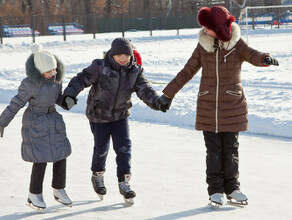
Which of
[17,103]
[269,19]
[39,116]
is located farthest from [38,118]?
[269,19]

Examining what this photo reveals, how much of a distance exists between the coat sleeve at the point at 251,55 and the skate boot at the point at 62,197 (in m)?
1.48

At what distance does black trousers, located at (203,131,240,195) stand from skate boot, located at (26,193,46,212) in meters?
1.10

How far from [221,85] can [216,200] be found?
2.43ft

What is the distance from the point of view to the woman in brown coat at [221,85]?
11.7 feet

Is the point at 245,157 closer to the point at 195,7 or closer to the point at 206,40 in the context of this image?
the point at 206,40

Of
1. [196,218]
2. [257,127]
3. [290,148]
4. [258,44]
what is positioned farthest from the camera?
[258,44]

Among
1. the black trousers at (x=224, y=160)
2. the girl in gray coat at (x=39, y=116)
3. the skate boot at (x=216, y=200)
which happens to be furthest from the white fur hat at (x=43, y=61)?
the skate boot at (x=216, y=200)

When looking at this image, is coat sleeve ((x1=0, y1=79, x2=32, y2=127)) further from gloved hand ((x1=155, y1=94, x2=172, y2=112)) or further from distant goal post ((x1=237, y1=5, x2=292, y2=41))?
distant goal post ((x1=237, y1=5, x2=292, y2=41))

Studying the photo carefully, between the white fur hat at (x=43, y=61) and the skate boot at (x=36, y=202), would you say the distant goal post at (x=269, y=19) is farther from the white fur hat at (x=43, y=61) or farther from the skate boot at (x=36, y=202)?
the skate boot at (x=36, y=202)

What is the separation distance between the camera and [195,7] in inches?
1815

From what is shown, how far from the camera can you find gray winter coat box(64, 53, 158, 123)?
3.68 m

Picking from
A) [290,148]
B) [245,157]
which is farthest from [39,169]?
[290,148]

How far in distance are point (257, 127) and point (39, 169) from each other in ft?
10.6

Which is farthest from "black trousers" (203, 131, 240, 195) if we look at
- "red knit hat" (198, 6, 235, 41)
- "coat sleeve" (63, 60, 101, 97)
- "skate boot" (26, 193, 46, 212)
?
"skate boot" (26, 193, 46, 212)
